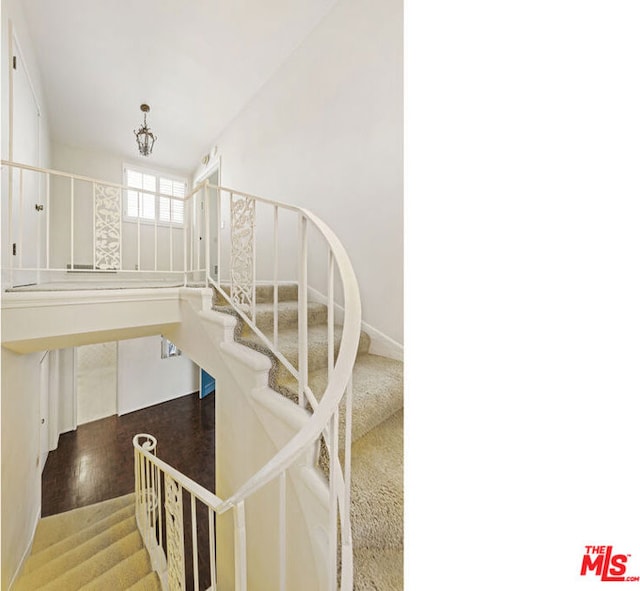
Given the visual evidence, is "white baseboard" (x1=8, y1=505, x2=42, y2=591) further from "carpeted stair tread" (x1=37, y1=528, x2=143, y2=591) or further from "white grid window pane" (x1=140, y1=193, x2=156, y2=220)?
"white grid window pane" (x1=140, y1=193, x2=156, y2=220)

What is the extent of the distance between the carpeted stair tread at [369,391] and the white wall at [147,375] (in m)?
4.59

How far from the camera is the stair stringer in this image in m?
1.12

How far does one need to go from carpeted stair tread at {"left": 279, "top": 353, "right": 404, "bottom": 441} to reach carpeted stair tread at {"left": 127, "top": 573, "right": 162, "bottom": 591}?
1904 mm

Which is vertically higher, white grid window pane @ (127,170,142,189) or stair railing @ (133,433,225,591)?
white grid window pane @ (127,170,142,189)

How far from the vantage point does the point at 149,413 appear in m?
4.84

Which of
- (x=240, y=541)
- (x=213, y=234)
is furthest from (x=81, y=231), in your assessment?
(x=240, y=541)

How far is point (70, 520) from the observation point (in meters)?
2.67

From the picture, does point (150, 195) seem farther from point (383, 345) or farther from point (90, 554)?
point (383, 345)

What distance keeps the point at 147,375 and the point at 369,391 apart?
16.5ft

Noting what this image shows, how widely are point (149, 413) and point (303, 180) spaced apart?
4723 mm

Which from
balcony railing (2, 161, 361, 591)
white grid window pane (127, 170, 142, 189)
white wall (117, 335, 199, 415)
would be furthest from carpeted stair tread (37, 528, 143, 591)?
white grid window pane (127, 170, 142, 189)
